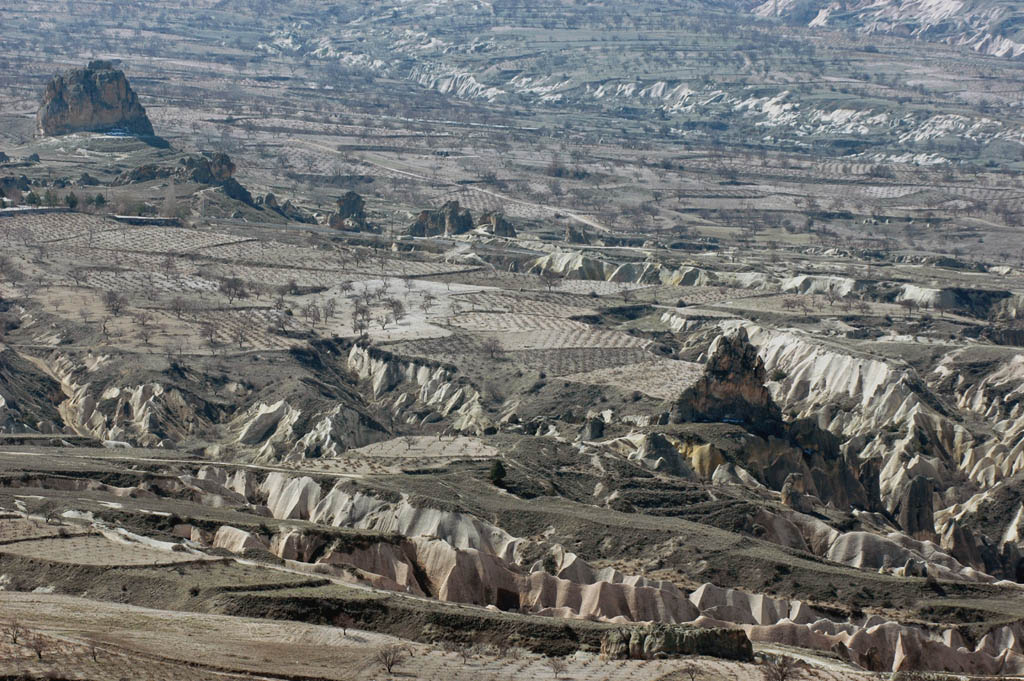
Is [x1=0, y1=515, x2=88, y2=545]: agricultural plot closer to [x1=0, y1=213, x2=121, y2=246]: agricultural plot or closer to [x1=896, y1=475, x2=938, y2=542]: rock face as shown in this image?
[x1=896, y1=475, x2=938, y2=542]: rock face

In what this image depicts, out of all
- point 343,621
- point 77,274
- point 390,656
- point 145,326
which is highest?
point 390,656

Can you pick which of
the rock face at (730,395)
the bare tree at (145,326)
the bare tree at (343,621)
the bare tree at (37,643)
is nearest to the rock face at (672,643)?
the bare tree at (343,621)

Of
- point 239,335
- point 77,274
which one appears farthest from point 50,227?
point 239,335

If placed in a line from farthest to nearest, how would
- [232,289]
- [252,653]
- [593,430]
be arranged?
1. [232,289]
2. [593,430]
3. [252,653]

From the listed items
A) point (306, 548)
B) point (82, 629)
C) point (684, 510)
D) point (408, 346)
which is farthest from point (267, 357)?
point (82, 629)

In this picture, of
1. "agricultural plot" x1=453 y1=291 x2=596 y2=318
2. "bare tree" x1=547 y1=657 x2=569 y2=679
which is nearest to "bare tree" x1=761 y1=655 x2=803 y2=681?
"bare tree" x1=547 y1=657 x2=569 y2=679

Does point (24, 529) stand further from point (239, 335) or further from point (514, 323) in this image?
point (514, 323)
